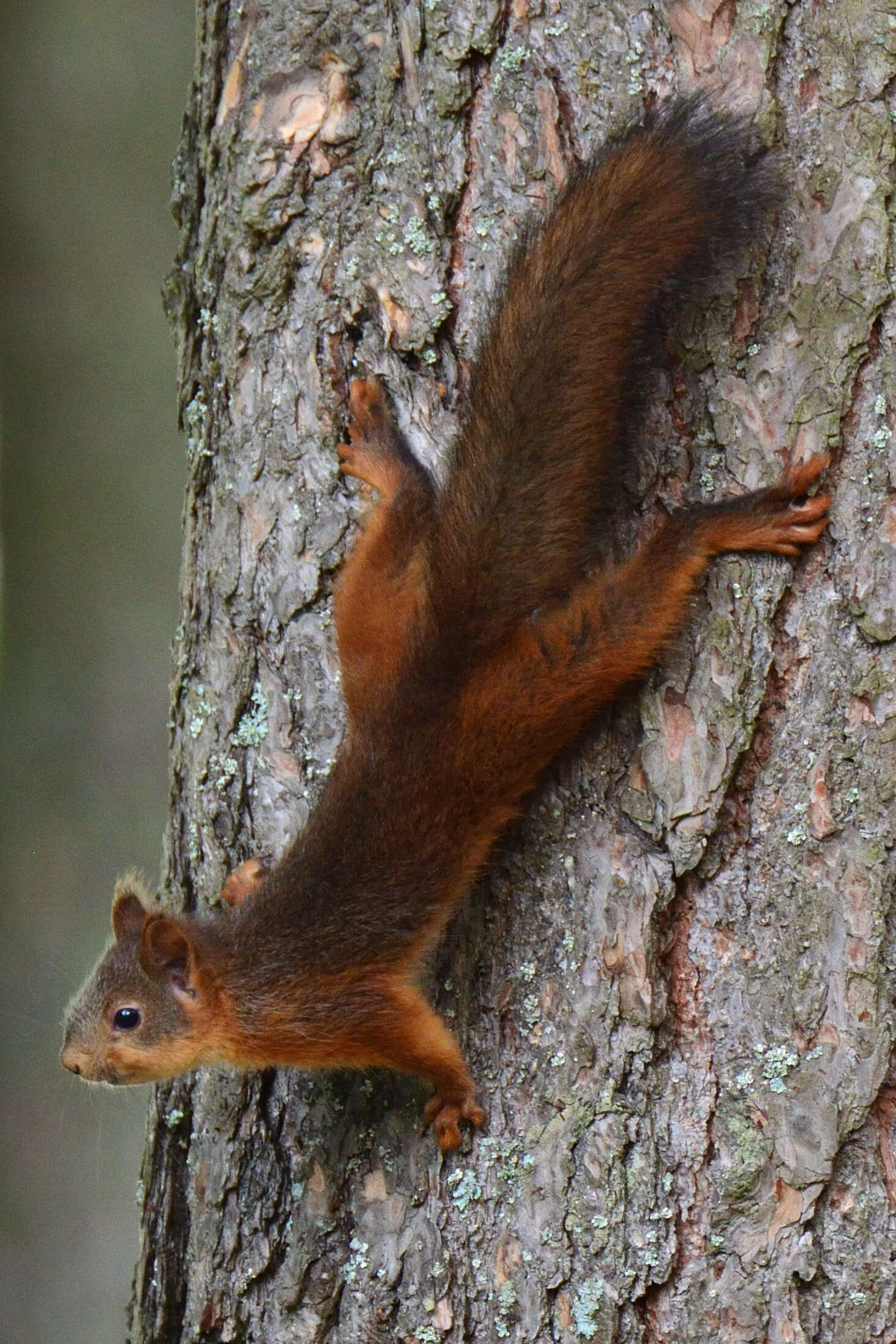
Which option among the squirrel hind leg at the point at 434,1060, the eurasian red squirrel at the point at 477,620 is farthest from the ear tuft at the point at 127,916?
the squirrel hind leg at the point at 434,1060

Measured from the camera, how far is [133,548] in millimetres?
4207

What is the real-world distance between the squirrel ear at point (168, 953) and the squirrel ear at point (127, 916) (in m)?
0.05

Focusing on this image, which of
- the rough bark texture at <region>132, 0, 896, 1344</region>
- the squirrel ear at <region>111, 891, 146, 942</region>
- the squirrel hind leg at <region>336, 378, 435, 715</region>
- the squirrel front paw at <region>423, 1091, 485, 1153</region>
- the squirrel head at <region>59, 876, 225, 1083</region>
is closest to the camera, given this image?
the rough bark texture at <region>132, 0, 896, 1344</region>

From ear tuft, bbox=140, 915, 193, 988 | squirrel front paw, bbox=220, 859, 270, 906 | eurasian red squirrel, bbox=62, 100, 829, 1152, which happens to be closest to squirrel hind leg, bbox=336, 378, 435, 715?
eurasian red squirrel, bbox=62, 100, 829, 1152

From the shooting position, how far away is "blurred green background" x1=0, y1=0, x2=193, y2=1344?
404cm

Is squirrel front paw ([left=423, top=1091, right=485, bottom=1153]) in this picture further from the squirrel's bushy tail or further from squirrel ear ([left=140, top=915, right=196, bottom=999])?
the squirrel's bushy tail

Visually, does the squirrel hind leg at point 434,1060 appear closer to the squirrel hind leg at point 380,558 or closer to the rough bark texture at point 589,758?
the rough bark texture at point 589,758

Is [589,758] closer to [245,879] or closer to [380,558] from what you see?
[380,558]

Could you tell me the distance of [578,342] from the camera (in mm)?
2053

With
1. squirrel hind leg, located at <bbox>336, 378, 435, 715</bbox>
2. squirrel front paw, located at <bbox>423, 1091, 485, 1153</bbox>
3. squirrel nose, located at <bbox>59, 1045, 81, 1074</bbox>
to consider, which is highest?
squirrel hind leg, located at <bbox>336, 378, 435, 715</bbox>

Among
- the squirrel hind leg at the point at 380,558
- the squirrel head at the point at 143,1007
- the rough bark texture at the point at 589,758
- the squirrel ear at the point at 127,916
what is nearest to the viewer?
the rough bark texture at the point at 589,758

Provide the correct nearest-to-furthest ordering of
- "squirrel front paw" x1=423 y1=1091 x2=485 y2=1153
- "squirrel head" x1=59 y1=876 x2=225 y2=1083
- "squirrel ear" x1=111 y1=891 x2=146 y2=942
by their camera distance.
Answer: "squirrel front paw" x1=423 y1=1091 x2=485 y2=1153, "squirrel head" x1=59 y1=876 x2=225 y2=1083, "squirrel ear" x1=111 y1=891 x2=146 y2=942

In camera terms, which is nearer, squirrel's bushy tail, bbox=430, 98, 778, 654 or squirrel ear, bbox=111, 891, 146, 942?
squirrel's bushy tail, bbox=430, 98, 778, 654

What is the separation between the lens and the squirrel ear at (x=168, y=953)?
2283 mm
